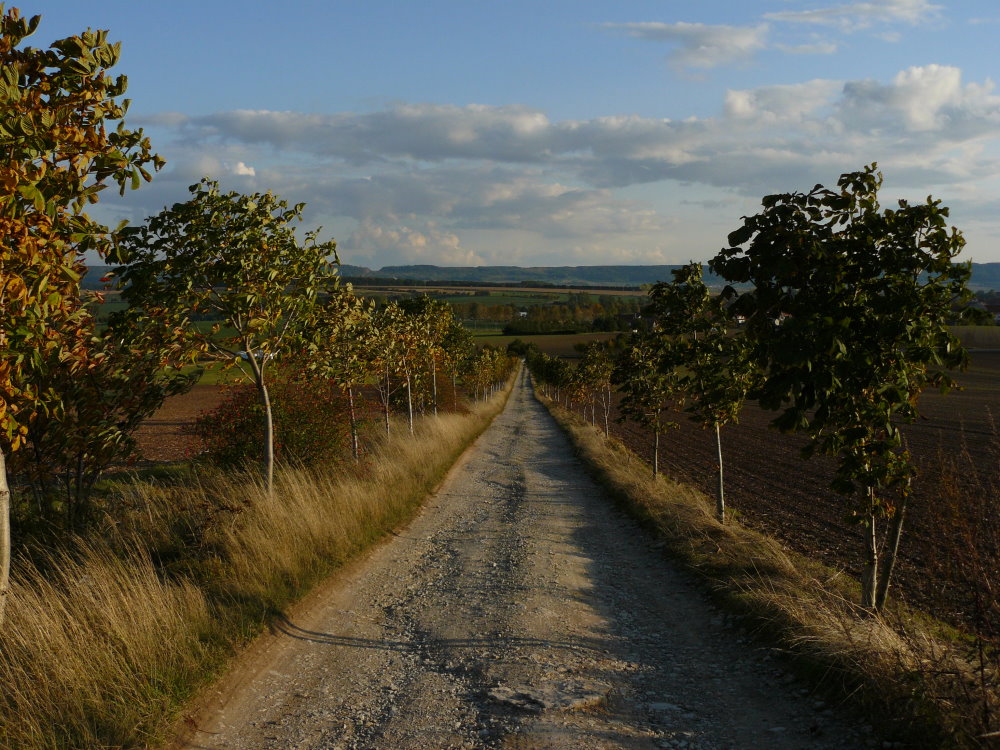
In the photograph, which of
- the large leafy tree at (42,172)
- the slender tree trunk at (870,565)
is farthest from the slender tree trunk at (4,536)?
the slender tree trunk at (870,565)

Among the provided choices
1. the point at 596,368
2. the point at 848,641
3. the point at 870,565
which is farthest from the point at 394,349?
the point at 848,641

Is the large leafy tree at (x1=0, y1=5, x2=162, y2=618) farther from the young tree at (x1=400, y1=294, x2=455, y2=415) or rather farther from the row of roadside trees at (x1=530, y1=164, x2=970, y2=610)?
the young tree at (x1=400, y1=294, x2=455, y2=415)

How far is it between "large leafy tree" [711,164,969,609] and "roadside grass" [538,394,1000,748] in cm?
102

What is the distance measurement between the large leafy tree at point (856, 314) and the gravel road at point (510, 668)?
2126mm

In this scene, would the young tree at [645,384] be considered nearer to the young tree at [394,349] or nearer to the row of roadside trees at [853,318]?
the young tree at [394,349]

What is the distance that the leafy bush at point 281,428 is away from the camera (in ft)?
46.8

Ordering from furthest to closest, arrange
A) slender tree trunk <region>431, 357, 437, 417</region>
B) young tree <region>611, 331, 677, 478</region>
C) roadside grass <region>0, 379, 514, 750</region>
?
slender tree trunk <region>431, 357, 437, 417</region>, young tree <region>611, 331, 677, 478</region>, roadside grass <region>0, 379, 514, 750</region>

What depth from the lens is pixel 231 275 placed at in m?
9.79

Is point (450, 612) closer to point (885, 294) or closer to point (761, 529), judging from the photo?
point (885, 294)

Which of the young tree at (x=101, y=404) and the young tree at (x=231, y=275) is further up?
the young tree at (x=231, y=275)

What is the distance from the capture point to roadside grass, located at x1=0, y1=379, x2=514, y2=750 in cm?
470

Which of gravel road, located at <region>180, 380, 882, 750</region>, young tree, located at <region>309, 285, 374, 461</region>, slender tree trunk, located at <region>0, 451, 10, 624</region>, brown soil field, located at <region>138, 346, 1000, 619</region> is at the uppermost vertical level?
young tree, located at <region>309, 285, 374, 461</region>

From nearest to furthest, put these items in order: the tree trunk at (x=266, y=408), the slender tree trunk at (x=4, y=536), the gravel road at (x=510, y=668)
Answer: the gravel road at (x=510, y=668), the slender tree trunk at (x=4, y=536), the tree trunk at (x=266, y=408)

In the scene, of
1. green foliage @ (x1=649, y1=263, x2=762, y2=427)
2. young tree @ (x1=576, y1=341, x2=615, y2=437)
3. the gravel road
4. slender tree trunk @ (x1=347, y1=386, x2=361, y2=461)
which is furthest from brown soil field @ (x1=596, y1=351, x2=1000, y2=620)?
slender tree trunk @ (x1=347, y1=386, x2=361, y2=461)
